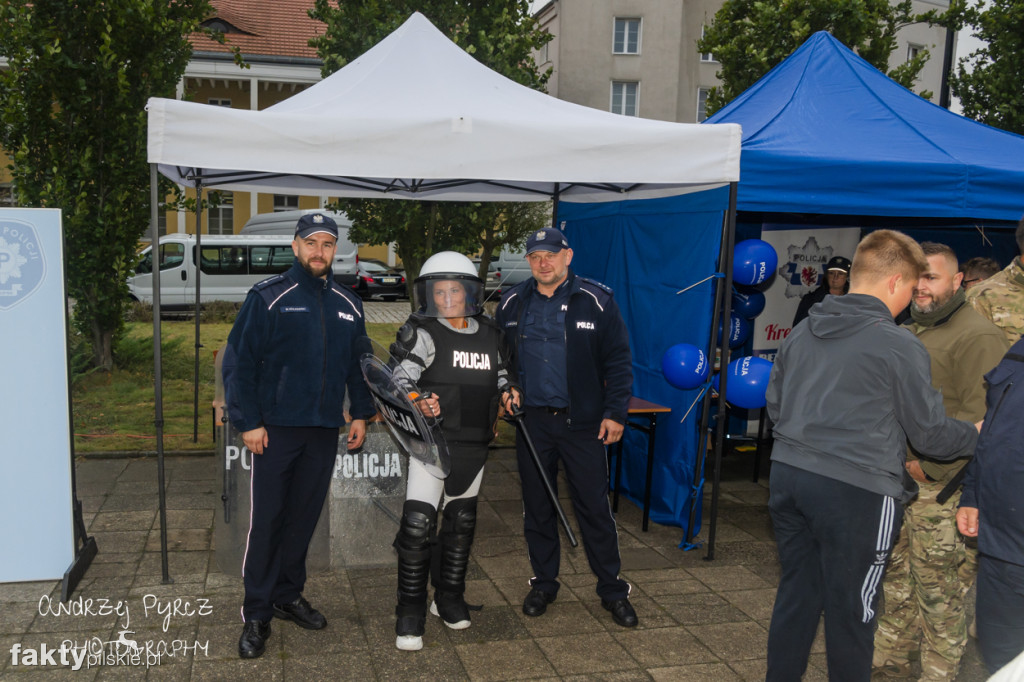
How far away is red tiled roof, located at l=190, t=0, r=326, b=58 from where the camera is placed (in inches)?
987

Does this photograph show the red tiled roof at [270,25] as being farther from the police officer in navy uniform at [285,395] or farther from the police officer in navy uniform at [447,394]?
the police officer in navy uniform at [447,394]

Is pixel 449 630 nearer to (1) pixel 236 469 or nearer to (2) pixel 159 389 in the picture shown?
(1) pixel 236 469

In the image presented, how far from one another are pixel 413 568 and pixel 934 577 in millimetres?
2183

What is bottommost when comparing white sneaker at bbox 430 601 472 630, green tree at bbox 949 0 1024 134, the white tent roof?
white sneaker at bbox 430 601 472 630

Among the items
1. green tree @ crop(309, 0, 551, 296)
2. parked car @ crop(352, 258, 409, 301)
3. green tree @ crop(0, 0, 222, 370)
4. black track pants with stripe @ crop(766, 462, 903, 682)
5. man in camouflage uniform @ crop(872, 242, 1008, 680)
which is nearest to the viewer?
black track pants with stripe @ crop(766, 462, 903, 682)

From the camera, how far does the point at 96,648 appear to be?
3.49 metres

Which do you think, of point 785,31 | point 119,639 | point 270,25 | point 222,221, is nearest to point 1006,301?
point 119,639

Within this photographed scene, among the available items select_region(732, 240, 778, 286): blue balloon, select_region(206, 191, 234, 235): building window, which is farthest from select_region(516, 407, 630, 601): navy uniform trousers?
select_region(206, 191, 234, 235): building window

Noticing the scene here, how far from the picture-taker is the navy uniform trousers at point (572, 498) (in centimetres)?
397

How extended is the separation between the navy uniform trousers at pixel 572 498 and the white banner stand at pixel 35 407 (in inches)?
92.0

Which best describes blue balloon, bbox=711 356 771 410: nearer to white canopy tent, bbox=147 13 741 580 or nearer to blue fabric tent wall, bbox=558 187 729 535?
blue fabric tent wall, bbox=558 187 729 535

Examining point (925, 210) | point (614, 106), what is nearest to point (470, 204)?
point (925, 210)

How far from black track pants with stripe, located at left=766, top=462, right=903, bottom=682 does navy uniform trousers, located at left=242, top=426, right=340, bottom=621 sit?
203cm

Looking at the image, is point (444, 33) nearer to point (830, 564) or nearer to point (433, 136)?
point (433, 136)
